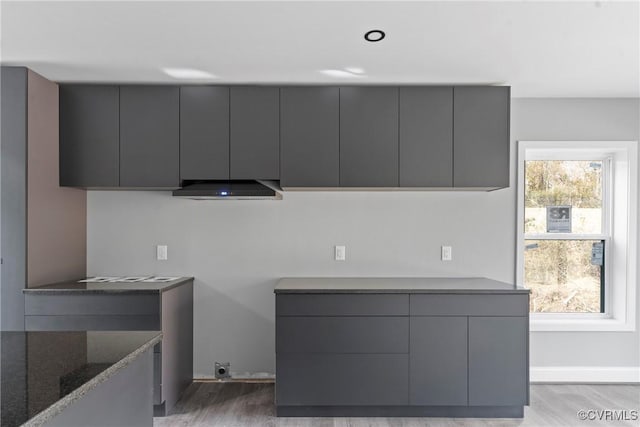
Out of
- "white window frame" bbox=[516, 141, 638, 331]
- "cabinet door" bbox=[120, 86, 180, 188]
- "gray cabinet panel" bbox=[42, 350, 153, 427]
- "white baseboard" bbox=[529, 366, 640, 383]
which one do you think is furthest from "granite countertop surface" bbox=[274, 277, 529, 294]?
"gray cabinet panel" bbox=[42, 350, 153, 427]

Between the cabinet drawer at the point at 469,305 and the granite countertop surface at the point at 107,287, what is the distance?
170cm

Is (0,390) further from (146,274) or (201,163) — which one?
(146,274)

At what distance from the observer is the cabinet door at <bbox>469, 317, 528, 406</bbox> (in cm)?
285

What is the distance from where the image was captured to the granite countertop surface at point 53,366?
929 mm

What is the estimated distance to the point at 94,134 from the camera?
3.14m

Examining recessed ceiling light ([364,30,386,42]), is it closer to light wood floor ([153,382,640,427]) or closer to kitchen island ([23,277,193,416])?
kitchen island ([23,277,193,416])

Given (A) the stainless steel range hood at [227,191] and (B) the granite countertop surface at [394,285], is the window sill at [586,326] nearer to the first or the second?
(B) the granite countertop surface at [394,285]

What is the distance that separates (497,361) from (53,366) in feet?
8.52

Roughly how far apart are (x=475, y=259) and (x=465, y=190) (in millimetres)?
574

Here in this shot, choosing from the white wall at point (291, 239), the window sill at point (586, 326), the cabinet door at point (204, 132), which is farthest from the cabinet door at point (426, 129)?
the window sill at point (586, 326)

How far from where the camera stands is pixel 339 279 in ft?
11.3

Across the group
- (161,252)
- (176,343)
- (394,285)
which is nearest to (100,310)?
(176,343)

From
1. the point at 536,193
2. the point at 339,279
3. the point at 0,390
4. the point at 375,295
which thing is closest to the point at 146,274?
the point at 339,279

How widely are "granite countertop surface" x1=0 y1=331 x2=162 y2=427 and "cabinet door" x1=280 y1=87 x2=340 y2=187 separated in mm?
1841
